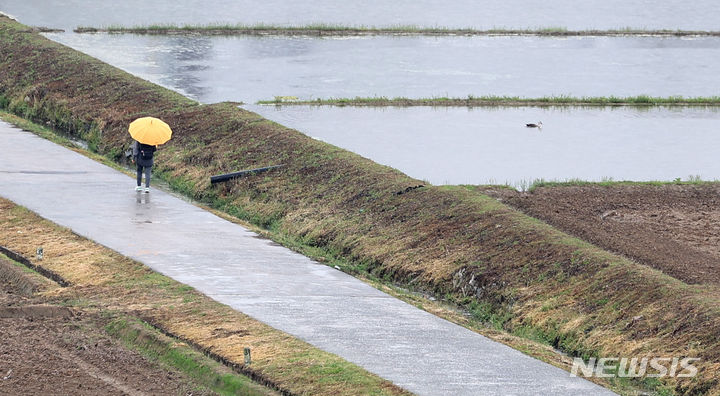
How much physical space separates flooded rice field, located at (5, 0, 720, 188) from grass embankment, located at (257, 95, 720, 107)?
58 centimetres

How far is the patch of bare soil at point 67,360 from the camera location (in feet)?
44.5

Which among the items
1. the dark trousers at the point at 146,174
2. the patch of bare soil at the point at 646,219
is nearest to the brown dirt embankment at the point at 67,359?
the dark trousers at the point at 146,174

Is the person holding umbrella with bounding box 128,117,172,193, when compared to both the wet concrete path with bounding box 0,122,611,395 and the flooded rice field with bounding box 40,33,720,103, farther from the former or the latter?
the flooded rice field with bounding box 40,33,720,103

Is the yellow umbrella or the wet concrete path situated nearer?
the wet concrete path

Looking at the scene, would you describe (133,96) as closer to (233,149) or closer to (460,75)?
(233,149)

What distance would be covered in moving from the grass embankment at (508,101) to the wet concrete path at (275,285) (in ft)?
31.0

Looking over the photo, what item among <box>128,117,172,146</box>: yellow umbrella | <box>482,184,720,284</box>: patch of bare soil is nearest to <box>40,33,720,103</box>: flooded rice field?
<box>128,117,172,146</box>: yellow umbrella

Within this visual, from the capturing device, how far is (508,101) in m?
34.3

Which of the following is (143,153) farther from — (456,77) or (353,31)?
(353,31)

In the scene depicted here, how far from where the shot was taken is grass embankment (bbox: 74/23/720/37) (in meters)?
45.6

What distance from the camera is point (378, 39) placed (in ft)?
151

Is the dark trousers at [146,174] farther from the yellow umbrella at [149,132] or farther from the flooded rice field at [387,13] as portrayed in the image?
the flooded rice field at [387,13]

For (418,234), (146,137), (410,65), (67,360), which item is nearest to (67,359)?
(67,360)

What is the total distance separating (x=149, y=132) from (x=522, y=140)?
10245 mm
